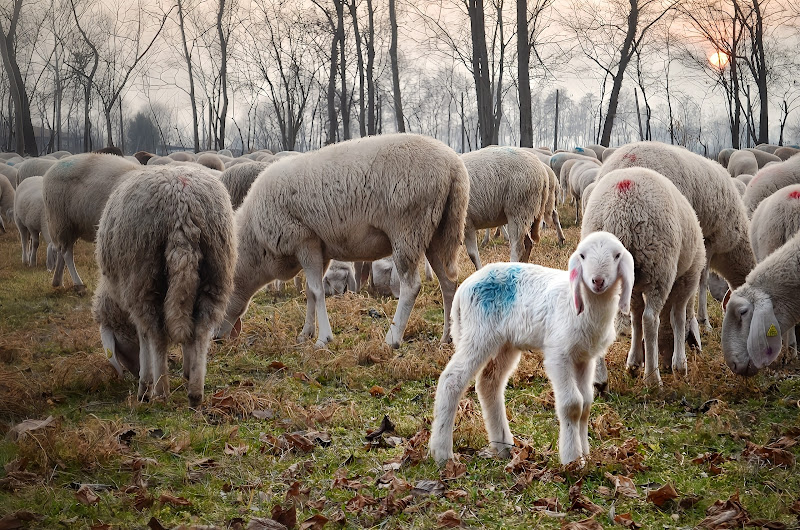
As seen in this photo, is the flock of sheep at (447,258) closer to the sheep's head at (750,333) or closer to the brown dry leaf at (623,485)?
the sheep's head at (750,333)

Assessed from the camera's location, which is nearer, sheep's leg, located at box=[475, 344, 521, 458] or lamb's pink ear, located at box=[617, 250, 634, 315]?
lamb's pink ear, located at box=[617, 250, 634, 315]

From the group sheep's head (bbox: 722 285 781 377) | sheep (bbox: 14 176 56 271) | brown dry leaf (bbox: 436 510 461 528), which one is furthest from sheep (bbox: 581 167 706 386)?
sheep (bbox: 14 176 56 271)

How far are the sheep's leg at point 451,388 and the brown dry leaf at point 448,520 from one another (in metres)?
0.59

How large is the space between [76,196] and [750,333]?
7.59 meters

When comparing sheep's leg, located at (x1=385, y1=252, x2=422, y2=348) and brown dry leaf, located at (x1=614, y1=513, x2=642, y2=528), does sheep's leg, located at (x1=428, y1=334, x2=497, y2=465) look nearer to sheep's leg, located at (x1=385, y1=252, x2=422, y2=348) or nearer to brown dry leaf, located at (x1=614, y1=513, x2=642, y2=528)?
brown dry leaf, located at (x1=614, y1=513, x2=642, y2=528)

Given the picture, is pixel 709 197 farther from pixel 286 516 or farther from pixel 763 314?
pixel 286 516

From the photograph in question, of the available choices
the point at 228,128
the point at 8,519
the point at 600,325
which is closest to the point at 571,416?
the point at 600,325

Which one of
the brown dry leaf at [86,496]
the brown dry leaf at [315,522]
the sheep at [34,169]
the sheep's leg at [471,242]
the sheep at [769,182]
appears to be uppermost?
the sheep at [34,169]

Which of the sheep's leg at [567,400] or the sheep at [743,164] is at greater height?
the sheep at [743,164]

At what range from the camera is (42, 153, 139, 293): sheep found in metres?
8.77

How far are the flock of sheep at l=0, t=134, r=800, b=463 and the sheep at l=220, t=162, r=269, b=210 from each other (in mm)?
1303

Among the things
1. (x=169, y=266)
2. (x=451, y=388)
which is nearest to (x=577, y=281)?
(x=451, y=388)

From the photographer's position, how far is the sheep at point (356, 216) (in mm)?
6484

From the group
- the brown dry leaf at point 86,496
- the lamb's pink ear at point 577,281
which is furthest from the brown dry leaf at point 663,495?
the brown dry leaf at point 86,496
